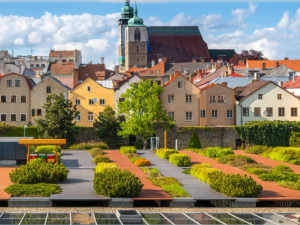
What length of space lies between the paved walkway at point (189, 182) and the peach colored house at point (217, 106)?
2611 cm

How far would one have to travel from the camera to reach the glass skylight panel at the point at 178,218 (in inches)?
977

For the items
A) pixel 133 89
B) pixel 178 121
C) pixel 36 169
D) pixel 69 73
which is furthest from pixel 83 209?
pixel 69 73

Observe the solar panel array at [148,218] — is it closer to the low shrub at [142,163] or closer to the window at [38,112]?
the low shrub at [142,163]

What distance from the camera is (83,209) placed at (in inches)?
1099

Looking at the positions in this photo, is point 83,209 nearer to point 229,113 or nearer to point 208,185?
point 208,185

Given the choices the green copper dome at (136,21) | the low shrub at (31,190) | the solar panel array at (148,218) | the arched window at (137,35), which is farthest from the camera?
the green copper dome at (136,21)

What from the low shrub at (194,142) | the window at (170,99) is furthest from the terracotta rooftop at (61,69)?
the low shrub at (194,142)

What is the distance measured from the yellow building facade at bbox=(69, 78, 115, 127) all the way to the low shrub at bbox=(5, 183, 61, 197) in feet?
149

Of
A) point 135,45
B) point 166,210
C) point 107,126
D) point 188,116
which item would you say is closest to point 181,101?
point 188,116

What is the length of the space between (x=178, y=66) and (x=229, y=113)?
2345 inches

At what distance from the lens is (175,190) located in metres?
31.1

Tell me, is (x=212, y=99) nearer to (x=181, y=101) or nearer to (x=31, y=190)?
(x=181, y=101)

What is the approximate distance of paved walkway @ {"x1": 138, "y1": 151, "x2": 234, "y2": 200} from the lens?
98.9 ft

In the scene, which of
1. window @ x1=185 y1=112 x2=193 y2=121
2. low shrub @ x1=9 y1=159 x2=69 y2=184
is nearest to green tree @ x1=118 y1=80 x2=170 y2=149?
window @ x1=185 y1=112 x2=193 y2=121
